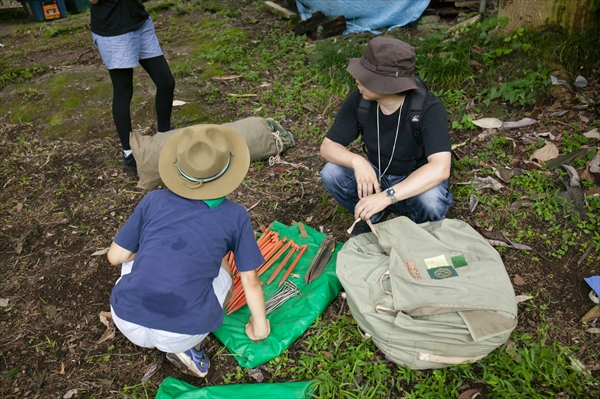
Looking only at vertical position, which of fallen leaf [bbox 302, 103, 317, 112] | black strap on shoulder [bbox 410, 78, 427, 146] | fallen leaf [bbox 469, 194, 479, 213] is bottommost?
fallen leaf [bbox 302, 103, 317, 112]

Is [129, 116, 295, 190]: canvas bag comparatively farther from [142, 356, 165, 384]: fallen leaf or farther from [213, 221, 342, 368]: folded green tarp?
[142, 356, 165, 384]: fallen leaf

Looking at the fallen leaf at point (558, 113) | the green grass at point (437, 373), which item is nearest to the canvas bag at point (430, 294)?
the green grass at point (437, 373)

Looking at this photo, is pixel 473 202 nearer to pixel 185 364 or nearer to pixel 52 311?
pixel 185 364

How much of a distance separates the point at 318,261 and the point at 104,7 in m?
2.56

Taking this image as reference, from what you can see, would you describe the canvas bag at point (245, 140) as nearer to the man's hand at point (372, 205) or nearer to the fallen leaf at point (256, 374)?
the man's hand at point (372, 205)

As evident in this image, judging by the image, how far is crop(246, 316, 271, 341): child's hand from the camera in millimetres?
2623

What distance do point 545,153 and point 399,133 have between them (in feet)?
5.27

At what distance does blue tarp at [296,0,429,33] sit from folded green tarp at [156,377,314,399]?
514cm

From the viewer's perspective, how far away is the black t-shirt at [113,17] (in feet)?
12.1

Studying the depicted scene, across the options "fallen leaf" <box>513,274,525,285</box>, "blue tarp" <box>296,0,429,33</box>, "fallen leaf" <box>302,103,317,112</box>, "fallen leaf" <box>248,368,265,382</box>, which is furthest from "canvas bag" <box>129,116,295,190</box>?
"blue tarp" <box>296,0,429,33</box>

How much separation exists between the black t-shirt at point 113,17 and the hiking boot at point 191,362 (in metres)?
2.54

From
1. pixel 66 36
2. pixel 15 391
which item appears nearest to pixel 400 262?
pixel 15 391

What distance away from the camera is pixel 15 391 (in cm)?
261

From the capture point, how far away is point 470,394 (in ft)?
7.84
